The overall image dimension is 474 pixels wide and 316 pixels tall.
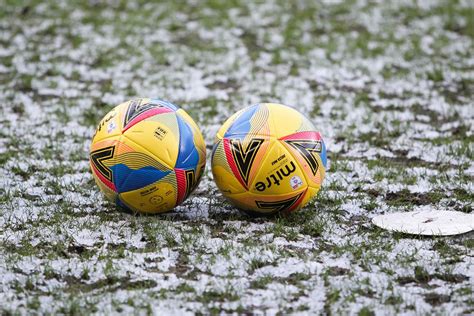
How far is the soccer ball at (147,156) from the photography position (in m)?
4.89

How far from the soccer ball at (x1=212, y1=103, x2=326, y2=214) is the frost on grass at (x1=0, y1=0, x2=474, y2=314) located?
210 mm

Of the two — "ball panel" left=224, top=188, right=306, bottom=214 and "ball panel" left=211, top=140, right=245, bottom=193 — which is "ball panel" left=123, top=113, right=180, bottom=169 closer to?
"ball panel" left=211, top=140, right=245, bottom=193

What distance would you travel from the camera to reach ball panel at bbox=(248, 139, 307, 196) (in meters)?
4.89

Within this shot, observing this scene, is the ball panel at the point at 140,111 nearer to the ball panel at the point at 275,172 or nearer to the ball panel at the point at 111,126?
the ball panel at the point at 111,126

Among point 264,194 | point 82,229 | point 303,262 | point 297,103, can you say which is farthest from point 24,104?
point 303,262

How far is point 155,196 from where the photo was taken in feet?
16.3

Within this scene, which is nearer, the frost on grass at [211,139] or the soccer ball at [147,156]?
the frost on grass at [211,139]

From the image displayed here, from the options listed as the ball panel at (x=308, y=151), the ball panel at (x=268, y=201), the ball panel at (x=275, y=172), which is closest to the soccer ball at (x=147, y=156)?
the ball panel at (x=268, y=201)

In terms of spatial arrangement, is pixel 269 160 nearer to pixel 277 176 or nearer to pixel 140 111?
pixel 277 176

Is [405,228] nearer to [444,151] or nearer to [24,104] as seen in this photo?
[444,151]

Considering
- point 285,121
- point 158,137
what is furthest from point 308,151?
point 158,137

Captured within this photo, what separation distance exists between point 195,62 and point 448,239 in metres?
5.35

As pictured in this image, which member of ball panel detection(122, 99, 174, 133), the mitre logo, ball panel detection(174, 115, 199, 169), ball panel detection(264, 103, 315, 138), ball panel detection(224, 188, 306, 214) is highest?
ball panel detection(122, 99, 174, 133)

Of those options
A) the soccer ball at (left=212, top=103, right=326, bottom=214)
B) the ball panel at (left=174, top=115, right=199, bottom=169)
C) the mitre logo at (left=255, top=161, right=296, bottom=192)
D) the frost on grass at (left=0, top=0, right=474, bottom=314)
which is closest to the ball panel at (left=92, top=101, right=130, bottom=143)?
the ball panel at (left=174, top=115, right=199, bottom=169)
